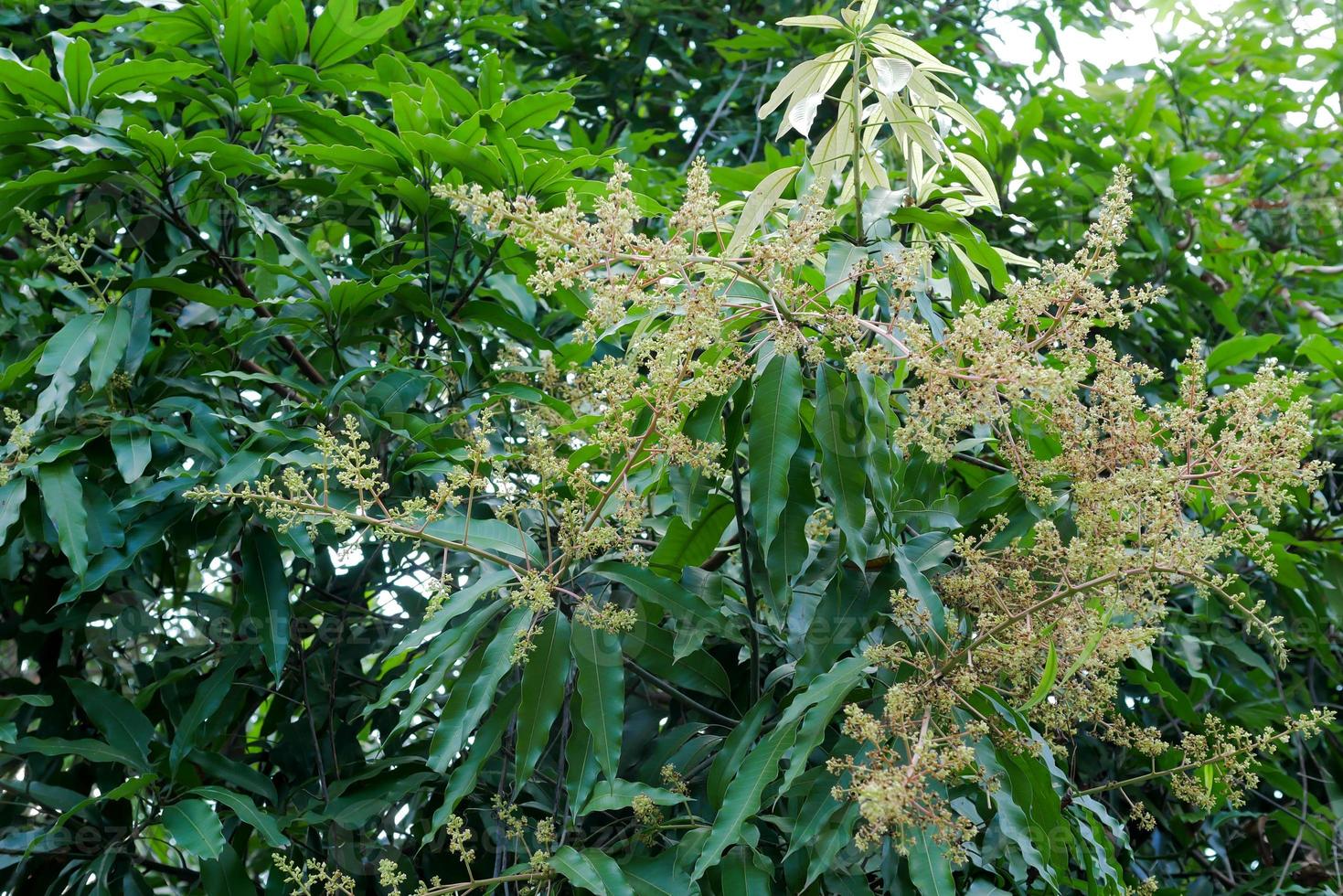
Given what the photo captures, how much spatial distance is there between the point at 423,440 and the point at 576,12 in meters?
2.08

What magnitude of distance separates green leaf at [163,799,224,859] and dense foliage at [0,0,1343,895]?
16 millimetres

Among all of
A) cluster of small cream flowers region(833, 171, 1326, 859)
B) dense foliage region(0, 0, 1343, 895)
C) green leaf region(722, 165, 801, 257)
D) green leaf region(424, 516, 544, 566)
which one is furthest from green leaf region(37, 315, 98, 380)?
cluster of small cream flowers region(833, 171, 1326, 859)

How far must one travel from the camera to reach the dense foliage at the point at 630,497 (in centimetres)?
139

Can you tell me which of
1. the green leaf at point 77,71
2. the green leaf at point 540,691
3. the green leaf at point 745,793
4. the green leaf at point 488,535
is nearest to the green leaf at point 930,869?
the green leaf at point 745,793

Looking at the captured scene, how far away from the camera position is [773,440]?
59.4 inches

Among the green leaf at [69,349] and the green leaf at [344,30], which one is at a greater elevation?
the green leaf at [344,30]

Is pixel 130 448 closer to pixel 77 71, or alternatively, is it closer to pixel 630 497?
pixel 77 71

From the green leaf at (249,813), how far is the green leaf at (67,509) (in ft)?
1.30

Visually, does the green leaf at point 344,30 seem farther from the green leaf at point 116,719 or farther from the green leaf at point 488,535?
the green leaf at point 116,719

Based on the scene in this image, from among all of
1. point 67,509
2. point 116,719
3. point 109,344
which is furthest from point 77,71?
point 116,719

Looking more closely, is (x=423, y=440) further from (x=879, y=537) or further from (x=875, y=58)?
(x=875, y=58)

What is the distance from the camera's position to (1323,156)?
3.23m

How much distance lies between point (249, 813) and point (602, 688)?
63 cm

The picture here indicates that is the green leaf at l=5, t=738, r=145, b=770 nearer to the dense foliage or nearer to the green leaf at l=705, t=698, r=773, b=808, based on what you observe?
the dense foliage
